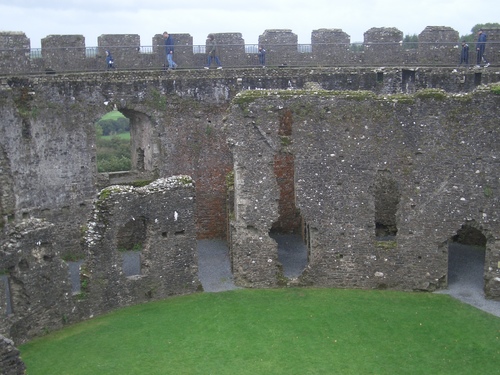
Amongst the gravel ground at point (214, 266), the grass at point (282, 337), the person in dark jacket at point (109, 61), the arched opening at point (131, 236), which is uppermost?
the person in dark jacket at point (109, 61)

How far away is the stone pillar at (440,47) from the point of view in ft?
83.9

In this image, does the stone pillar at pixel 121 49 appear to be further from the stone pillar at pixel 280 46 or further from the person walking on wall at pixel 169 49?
the stone pillar at pixel 280 46

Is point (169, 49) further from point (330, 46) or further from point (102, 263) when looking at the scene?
point (102, 263)

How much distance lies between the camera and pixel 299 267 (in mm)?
20516

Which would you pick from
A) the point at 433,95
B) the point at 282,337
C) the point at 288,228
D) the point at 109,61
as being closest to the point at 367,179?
the point at 433,95

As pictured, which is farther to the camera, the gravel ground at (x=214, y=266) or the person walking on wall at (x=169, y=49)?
the person walking on wall at (x=169, y=49)

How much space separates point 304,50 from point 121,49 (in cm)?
666

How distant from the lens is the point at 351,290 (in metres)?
19.0

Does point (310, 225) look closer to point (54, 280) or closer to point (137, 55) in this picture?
point (54, 280)

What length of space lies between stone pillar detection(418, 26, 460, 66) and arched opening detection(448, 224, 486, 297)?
6.85 metres

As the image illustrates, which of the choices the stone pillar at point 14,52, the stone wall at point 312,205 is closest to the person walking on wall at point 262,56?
the stone wall at point 312,205

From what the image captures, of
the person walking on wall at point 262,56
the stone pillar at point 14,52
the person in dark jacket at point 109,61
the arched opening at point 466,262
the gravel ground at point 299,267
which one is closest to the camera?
the gravel ground at point 299,267

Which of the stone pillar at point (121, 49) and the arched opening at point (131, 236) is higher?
the stone pillar at point (121, 49)

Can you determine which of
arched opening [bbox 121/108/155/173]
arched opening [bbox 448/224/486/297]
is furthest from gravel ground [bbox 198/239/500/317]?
arched opening [bbox 121/108/155/173]
